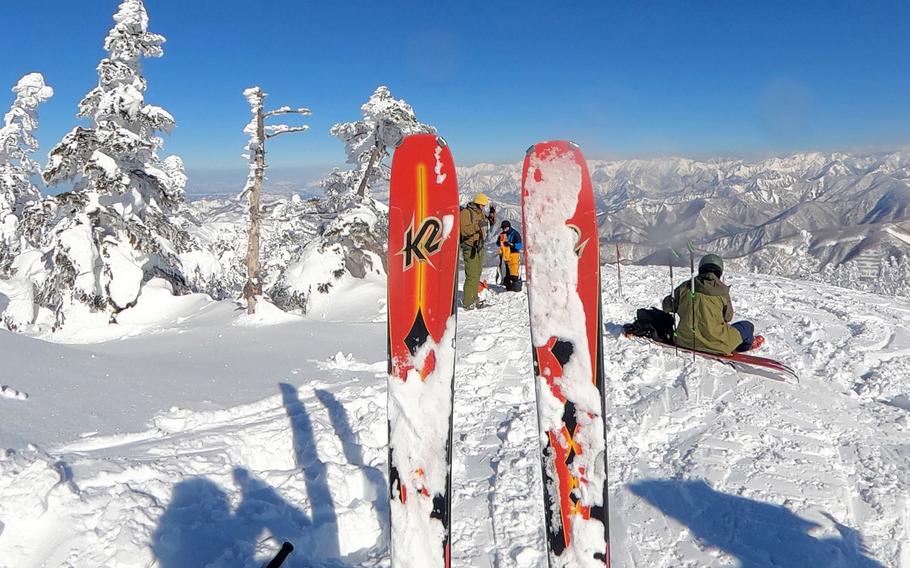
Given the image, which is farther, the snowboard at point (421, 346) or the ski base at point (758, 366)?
the ski base at point (758, 366)

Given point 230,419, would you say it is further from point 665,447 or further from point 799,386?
point 799,386

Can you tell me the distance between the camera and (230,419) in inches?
202

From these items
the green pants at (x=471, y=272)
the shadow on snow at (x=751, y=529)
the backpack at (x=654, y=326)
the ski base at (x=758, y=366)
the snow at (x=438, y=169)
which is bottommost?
the shadow on snow at (x=751, y=529)

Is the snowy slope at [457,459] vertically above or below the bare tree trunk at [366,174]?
below

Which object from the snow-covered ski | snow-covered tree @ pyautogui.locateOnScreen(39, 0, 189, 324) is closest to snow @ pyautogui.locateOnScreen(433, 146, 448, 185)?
the snow-covered ski

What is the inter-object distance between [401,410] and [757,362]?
5.22 m

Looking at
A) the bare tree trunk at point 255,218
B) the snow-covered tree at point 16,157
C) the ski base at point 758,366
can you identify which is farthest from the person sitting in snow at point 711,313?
the snow-covered tree at point 16,157

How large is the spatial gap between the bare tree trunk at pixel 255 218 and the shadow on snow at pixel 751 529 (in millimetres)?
11075

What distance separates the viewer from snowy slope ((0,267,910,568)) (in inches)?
122

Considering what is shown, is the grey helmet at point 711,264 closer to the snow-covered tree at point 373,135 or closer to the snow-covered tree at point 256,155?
the snow-covered tree at point 256,155

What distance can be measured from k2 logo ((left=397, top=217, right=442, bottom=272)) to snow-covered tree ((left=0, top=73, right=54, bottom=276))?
18662 millimetres

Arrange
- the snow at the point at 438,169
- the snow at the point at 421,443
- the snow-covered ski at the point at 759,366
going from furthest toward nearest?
the snow-covered ski at the point at 759,366 → the snow at the point at 438,169 → the snow at the point at 421,443

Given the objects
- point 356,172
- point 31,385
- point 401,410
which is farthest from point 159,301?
point 401,410

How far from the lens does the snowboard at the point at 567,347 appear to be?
2.94m
